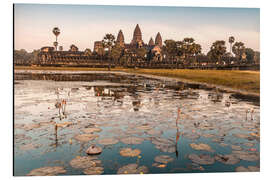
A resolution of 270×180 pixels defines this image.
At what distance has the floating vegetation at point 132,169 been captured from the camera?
4578mm

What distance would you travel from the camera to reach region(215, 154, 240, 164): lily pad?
496 centimetres

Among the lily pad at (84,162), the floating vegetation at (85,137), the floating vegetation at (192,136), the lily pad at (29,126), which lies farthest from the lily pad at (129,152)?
the lily pad at (29,126)

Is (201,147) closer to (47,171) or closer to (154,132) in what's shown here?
(154,132)

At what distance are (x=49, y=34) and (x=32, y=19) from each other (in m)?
1.95

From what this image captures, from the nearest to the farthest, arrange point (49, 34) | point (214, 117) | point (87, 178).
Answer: point (87, 178) < point (214, 117) < point (49, 34)

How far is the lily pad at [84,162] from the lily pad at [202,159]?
2.33m

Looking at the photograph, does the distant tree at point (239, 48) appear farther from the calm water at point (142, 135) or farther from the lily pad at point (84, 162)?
the lily pad at point (84, 162)

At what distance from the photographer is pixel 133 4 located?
7.34 m

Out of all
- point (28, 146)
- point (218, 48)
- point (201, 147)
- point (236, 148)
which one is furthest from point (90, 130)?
point (218, 48)
